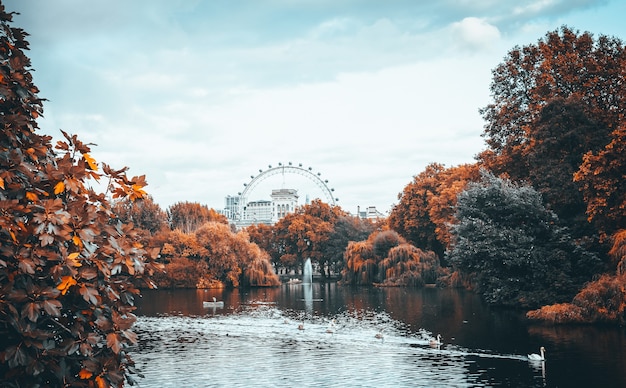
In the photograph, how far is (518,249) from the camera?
116ft

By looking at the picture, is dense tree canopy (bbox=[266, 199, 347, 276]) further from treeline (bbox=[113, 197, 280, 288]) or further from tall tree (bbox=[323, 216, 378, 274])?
treeline (bbox=[113, 197, 280, 288])

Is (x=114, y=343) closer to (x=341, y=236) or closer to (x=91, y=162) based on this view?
(x=91, y=162)

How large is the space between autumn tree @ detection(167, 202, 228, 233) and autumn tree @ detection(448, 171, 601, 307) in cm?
5644

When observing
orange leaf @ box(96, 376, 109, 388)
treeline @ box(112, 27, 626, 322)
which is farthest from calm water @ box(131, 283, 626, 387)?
orange leaf @ box(96, 376, 109, 388)

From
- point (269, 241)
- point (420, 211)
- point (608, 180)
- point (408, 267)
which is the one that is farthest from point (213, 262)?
point (608, 180)

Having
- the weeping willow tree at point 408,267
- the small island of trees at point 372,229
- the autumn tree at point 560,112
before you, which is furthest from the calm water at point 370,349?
the weeping willow tree at point 408,267

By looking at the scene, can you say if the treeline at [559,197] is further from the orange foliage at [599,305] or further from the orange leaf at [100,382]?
the orange leaf at [100,382]

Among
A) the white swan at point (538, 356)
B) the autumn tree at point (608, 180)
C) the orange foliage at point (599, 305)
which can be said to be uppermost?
the autumn tree at point (608, 180)

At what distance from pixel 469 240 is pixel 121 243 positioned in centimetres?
→ 3349

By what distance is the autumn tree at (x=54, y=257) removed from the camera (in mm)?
5934

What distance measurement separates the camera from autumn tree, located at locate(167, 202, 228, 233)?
88.9 metres

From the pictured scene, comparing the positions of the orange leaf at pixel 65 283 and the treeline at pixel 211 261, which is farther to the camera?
the treeline at pixel 211 261

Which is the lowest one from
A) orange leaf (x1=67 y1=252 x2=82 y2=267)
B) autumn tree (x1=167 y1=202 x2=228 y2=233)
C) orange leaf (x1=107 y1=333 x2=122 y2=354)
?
orange leaf (x1=107 y1=333 x2=122 y2=354)

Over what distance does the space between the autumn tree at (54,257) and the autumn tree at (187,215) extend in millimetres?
81656
